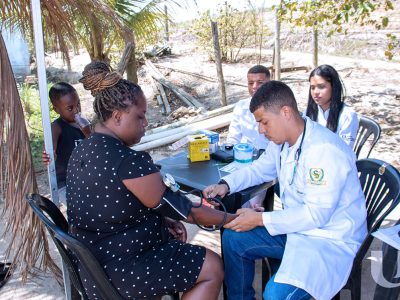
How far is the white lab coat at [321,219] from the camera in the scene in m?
1.81

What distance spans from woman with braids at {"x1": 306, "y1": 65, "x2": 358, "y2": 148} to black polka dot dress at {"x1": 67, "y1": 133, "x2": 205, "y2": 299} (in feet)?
6.29

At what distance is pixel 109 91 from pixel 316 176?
1.06 m

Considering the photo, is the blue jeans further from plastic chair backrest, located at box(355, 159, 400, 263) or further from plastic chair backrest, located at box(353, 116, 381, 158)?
plastic chair backrest, located at box(353, 116, 381, 158)

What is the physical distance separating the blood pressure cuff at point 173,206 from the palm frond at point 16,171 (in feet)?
3.61

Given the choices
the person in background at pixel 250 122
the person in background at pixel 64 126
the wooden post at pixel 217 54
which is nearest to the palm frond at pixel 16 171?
the person in background at pixel 64 126

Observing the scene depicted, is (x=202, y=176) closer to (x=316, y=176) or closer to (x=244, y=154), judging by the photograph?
(x=244, y=154)

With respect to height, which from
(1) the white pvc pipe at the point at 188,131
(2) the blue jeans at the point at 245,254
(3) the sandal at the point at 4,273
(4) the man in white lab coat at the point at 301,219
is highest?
(4) the man in white lab coat at the point at 301,219

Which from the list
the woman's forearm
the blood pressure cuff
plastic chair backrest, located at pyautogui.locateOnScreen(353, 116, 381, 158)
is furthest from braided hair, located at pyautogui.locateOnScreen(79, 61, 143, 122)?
plastic chair backrest, located at pyautogui.locateOnScreen(353, 116, 381, 158)

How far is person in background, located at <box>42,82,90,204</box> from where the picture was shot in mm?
2945

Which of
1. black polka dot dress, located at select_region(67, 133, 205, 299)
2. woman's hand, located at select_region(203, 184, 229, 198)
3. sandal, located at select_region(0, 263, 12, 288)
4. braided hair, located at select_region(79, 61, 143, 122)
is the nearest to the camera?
black polka dot dress, located at select_region(67, 133, 205, 299)

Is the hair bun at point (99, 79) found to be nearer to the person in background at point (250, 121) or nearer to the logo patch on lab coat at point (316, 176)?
the logo patch on lab coat at point (316, 176)

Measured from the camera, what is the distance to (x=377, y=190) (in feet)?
7.33

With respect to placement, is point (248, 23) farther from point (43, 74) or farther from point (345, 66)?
point (43, 74)

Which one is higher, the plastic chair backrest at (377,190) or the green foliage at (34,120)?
the plastic chair backrest at (377,190)
